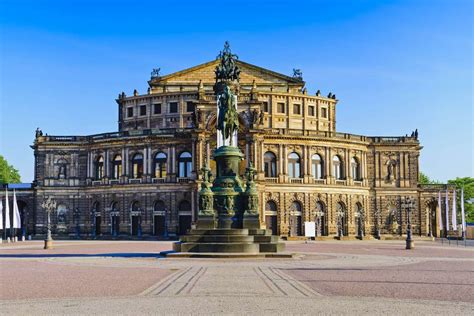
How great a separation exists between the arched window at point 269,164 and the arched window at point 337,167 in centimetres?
905

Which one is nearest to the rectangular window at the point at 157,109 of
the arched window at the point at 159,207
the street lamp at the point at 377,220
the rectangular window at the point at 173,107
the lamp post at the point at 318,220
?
the rectangular window at the point at 173,107

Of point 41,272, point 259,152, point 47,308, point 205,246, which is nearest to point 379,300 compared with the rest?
point 47,308

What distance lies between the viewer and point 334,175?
3546 inches

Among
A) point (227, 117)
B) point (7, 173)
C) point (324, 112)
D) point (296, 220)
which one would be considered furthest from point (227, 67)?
point (7, 173)

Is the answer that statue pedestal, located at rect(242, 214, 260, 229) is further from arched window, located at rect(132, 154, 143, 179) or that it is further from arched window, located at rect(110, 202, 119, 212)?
arched window, located at rect(110, 202, 119, 212)

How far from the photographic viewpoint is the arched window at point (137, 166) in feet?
292

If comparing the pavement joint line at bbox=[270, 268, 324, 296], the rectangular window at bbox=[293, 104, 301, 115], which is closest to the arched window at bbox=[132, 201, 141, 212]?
the rectangular window at bbox=[293, 104, 301, 115]

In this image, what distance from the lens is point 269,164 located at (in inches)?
3433

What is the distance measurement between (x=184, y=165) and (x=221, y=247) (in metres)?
51.5

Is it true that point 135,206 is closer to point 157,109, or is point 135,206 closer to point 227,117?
point 157,109

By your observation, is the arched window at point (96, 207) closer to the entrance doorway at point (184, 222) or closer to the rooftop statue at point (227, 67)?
the entrance doorway at point (184, 222)

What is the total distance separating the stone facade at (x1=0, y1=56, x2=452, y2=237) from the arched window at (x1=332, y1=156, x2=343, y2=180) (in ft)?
0.62

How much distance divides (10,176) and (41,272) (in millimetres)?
122667

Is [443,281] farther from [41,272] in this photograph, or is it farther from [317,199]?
[317,199]
